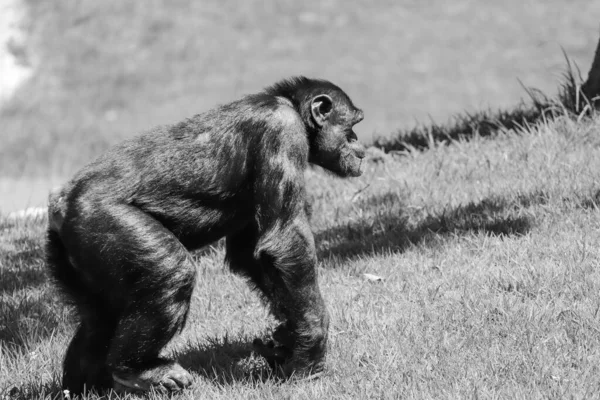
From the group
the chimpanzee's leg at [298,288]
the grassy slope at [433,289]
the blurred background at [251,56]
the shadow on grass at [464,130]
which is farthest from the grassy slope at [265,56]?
the chimpanzee's leg at [298,288]

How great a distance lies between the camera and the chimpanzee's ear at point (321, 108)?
4.68 metres

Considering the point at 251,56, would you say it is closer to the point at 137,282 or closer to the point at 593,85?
the point at 593,85

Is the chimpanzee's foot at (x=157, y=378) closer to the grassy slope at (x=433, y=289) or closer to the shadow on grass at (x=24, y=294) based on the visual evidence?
the grassy slope at (x=433, y=289)

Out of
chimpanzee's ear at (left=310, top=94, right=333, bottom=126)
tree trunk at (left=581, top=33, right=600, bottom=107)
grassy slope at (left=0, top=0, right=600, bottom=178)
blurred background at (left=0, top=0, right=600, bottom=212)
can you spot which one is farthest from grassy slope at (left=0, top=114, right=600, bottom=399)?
blurred background at (left=0, top=0, right=600, bottom=212)

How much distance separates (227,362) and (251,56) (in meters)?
12.5

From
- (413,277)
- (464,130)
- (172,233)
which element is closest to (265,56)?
(464,130)

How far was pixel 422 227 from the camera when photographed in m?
6.18

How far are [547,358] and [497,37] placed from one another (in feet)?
45.5

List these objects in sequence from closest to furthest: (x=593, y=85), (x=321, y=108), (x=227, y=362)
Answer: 1. (x=227, y=362)
2. (x=321, y=108)
3. (x=593, y=85)

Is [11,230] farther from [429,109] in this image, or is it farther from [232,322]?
[429,109]

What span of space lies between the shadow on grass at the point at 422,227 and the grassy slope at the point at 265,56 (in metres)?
7.26

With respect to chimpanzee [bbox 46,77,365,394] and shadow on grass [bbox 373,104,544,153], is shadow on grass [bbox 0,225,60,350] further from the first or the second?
shadow on grass [bbox 373,104,544,153]

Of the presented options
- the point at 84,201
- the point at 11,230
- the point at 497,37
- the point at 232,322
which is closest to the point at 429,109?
the point at 497,37

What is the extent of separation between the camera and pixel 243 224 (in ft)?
Result: 14.8
